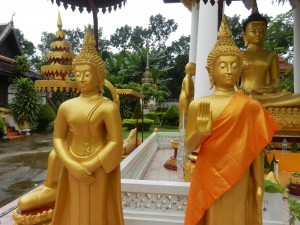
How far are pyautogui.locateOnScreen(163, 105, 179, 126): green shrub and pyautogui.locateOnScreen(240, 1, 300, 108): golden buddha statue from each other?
Result: 15.7 m

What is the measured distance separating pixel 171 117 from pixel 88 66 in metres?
20.2

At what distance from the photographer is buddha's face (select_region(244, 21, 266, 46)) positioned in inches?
214

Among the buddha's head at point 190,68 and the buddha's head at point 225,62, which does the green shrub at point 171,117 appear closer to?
the buddha's head at point 190,68

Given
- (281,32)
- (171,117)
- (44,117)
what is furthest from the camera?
(171,117)

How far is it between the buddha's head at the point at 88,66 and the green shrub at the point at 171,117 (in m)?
19.9

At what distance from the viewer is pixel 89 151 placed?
7.38 feet

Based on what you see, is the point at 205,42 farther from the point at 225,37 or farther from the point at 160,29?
the point at 160,29

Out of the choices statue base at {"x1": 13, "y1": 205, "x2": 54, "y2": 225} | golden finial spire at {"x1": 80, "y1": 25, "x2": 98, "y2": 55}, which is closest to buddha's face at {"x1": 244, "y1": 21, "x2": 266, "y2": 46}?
golden finial spire at {"x1": 80, "y1": 25, "x2": 98, "y2": 55}

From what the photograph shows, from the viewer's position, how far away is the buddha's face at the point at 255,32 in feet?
17.8

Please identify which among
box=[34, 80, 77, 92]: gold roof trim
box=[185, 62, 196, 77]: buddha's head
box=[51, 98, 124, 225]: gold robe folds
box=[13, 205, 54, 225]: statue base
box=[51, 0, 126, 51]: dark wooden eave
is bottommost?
box=[13, 205, 54, 225]: statue base

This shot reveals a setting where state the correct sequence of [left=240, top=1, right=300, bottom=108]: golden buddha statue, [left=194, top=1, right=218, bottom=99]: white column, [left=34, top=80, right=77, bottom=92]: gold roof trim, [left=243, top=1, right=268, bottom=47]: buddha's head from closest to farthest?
[left=34, top=80, right=77, bottom=92]: gold roof trim
[left=194, top=1, right=218, bottom=99]: white column
[left=243, top=1, right=268, bottom=47]: buddha's head
[left=240, top=1, right=300, bottom=108]: golden buddha statue

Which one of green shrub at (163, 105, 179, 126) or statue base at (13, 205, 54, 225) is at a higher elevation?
statue base at (13, 205, 54, 225)

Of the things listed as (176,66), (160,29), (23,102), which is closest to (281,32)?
(23,102)

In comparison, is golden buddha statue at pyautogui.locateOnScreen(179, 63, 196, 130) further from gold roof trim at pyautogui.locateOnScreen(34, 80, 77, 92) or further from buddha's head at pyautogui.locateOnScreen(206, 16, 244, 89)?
buddha's head at pyautogui.locateOnScreen(206, 16, 244, 89)
